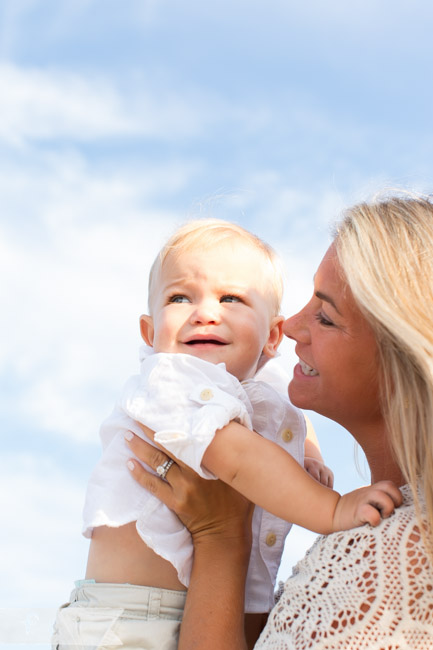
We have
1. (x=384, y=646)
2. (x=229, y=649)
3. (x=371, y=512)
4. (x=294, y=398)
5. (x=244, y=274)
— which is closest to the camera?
(x=384, y=646)

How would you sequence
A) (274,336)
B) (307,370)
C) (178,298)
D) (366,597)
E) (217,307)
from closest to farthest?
(366,597)
(307,370)
(217,307)
(178,298)
(274,336)

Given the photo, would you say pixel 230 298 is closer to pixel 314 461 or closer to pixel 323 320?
pixel 323 320

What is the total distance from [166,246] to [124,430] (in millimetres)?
984

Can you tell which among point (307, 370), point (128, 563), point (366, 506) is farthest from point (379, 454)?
point (128, 563)

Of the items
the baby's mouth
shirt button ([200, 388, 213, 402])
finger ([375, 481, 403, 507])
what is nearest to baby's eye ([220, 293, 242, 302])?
the baby's mouth

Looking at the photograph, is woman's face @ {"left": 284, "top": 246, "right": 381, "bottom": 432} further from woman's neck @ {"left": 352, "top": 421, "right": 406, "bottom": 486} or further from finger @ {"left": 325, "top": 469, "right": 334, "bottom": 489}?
finger @ {"left": 325, "top": 469, "right": 334, "bottom": 489}

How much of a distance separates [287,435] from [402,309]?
3.36 feet

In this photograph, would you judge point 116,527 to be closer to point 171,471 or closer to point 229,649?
point 171,471

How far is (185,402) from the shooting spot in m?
2.99

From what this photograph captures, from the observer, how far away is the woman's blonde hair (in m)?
2.71

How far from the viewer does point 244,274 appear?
373cm

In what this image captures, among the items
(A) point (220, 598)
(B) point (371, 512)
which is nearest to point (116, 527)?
(A) point (220, 598)

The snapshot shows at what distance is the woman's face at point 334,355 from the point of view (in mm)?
3145

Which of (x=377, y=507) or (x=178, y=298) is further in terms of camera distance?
(x=178, y=298)
